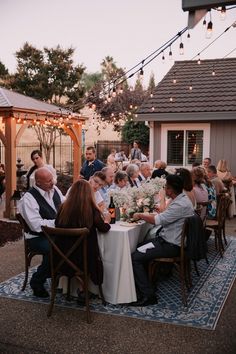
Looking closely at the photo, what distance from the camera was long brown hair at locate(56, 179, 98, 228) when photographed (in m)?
4.48

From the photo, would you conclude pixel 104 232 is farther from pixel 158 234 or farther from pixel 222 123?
pixel 222 123

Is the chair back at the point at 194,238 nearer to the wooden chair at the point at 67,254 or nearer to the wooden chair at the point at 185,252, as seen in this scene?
the wooden chair at the point at 185,252

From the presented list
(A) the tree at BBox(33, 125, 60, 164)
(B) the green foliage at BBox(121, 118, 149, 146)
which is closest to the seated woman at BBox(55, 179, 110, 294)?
(A) the tree at BBox(33, 125, 60, 164)

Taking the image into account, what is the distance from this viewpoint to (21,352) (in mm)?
3824

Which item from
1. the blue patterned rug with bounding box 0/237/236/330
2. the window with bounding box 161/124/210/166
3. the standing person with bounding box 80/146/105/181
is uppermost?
the window with bounding box 161/124/210/166

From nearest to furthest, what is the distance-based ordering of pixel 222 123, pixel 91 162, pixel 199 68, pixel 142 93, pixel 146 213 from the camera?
1. pixel 146 213
2. pixel 91 162
3. pixel 222 123
4. pixel 199 68
5. pixel 142 93

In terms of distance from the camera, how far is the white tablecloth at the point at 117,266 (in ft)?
15.8

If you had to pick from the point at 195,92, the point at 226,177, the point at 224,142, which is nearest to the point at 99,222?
the point at 226,177

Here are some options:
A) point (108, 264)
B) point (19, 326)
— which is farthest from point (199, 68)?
point (19, 326)

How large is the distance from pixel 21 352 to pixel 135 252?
1.80 meters

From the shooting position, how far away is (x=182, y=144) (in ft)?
40.2

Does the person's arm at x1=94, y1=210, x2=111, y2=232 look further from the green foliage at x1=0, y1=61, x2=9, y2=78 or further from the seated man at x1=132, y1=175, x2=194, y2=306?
the green foliage at x1=0, y1=61, x2=9, y2=78

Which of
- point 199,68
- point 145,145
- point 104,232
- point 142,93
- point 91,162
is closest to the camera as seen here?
point 104,232

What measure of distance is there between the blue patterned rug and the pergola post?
15.3ft
